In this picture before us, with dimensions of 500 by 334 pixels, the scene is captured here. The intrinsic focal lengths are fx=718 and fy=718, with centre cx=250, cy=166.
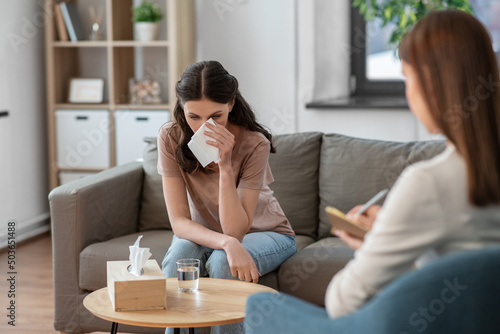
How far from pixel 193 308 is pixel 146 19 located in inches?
113

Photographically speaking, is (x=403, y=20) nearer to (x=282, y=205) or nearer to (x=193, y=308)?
(x=282, y=205)

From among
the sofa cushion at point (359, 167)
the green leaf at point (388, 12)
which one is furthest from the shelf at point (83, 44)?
the sofa cushion at point (359, 167)

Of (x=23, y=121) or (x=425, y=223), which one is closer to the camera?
(x=425, y=223)

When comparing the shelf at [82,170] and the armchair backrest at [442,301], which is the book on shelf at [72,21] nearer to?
the shelf at [82,170]

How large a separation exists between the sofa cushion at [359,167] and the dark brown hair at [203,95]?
1.93ft

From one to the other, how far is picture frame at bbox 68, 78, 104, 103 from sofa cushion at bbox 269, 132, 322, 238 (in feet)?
6.06

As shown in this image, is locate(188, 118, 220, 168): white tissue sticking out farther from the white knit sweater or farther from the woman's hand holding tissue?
the white knit sweater

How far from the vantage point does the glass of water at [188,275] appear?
1849 mm

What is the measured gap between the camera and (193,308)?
1.74 metres

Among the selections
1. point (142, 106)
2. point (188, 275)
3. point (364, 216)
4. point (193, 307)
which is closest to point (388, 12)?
point (142, 106)

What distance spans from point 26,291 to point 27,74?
1557mm

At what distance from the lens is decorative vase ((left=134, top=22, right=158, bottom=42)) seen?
4281 mm

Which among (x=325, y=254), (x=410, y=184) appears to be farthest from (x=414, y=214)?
(x=325, y=254)

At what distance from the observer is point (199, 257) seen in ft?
7.26
